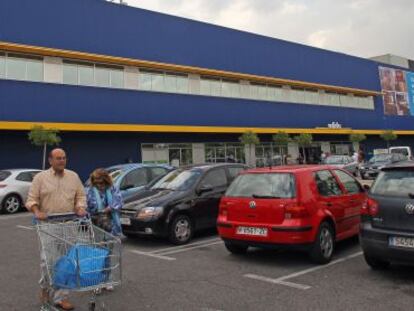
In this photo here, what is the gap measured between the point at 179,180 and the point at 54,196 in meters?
4.84

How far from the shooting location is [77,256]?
4.56 m

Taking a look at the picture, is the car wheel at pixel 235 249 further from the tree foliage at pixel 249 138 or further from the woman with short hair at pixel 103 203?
the tree foliage at pixel 249 138

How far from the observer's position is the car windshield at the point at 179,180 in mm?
9828

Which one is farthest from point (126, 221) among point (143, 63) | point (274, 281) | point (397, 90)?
point (397, 90)

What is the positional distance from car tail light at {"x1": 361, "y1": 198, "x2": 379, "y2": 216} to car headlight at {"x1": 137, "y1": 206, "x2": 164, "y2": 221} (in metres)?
3.91

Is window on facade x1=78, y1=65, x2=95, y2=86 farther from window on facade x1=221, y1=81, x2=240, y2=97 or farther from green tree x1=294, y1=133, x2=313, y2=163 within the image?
green tree x1=294, y1=133, x2=313, y2=163

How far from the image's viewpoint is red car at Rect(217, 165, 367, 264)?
7099 millimetres

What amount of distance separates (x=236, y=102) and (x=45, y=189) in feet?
90.2

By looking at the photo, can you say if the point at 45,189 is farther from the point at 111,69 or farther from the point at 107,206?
the point at 111,69

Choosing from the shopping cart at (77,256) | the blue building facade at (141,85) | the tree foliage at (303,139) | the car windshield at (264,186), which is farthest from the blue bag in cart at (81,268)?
the tree foliage at (303,139)

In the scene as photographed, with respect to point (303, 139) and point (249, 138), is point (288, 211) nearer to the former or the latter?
point (249, 138)

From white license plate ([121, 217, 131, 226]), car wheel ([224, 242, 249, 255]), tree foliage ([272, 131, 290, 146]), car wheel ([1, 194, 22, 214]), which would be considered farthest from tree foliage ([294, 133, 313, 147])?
car wheel ([224, 242, 249, 255])

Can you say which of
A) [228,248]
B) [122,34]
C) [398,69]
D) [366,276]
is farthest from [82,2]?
[398,69]

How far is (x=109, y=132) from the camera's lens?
26172 millimetres
